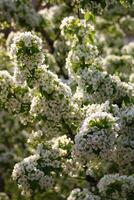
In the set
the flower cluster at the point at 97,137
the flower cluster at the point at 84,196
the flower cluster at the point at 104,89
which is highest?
the flower cluster at the point at 104,89

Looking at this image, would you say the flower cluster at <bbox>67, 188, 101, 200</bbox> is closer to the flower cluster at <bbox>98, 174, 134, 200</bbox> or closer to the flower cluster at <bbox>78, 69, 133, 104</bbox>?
the flower cluster at <bbox>98, 174, 134, 200</bbox>

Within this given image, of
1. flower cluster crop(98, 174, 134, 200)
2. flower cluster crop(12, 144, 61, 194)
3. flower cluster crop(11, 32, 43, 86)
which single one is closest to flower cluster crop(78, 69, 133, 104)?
flower cluster crop(11, 32, 43, 86)

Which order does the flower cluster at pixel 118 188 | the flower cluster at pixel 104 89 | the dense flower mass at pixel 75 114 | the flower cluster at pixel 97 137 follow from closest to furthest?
the flower cluster at pixel 97 137
the dense flower mass at pixel 75 114
the flower cluster at pixel 118 188
the flower cluster at pixel 104 89

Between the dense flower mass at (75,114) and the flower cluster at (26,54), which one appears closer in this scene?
the dense flower mass at (75,114)

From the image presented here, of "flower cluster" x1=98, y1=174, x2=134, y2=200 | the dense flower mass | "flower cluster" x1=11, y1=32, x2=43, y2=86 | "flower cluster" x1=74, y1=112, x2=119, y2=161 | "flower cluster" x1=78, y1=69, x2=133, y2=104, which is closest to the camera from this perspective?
"flower cluster" x1=74, y1=112, x2=119, y2=161

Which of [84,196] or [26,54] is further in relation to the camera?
[26,54]

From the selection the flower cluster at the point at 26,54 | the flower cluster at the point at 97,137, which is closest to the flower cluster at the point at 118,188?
the flower cluster at the point at 97,137

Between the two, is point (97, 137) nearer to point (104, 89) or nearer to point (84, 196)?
point (84, 196)

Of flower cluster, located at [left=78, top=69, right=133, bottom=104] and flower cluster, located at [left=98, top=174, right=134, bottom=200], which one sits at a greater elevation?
flower cluster, located at [left=78, top=69, right=133, bottom=104]

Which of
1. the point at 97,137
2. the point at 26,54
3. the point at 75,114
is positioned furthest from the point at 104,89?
the point at 97,137

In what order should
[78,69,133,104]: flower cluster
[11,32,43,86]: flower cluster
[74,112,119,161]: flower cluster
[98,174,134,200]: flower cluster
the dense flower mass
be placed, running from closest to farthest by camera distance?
1. [74,112,119,161]: flower cluster
2. the dense flower mass
3. [98,174,134,200]: flower cluster
4. [11,32,43,86]: flower cluster
5. [78,69,133,104]: flower cluster

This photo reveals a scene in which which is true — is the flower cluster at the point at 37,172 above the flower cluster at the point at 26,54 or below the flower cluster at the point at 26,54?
below

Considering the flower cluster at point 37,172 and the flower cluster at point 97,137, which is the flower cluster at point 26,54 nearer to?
the flower cluster at point 37,172

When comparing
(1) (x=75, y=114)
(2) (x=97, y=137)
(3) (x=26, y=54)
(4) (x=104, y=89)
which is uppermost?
(3) (x=26, y=54)
